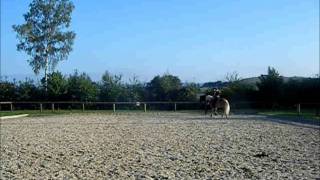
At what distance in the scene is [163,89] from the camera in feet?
150

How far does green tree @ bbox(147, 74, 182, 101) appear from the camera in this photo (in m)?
45.3

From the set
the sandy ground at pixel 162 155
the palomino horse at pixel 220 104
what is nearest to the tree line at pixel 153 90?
the palomino horse at pixel 220 104

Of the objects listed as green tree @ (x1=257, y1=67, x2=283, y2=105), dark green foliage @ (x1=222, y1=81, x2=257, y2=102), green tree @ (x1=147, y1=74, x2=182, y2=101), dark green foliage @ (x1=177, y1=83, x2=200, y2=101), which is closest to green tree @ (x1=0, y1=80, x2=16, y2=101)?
green tree @ (x1=147, y1=74, x2=182, y2=101)

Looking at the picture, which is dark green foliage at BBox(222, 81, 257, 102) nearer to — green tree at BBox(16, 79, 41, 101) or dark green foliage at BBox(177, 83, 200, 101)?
dark green foliage at BBox(177, 83, 200, 101)

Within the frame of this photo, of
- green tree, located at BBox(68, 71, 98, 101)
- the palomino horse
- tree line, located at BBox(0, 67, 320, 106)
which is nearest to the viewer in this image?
the palomino horse

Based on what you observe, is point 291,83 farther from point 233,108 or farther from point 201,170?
point 201,170

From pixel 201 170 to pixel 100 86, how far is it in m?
35.2

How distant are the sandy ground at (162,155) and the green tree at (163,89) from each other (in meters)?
26.7

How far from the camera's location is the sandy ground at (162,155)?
9742mm

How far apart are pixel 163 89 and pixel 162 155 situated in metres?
33.4

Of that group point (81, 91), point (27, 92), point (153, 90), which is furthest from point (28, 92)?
point (153, 90)

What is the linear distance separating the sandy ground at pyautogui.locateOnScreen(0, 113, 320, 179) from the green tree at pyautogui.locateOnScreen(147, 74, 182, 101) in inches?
1050

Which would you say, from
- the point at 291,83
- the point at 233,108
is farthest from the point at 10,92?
the point at 291,83

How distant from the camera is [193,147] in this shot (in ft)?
45.6
